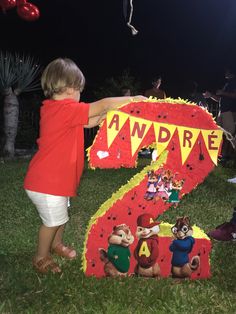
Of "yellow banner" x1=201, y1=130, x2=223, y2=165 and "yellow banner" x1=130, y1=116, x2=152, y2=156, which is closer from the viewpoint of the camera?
"yellow banner" x1=130, y1=116, x2=152, y2=156

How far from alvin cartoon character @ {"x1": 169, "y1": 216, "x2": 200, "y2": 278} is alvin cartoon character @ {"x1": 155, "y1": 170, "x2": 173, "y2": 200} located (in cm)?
21

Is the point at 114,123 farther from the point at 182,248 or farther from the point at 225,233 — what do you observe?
the point at 225,233

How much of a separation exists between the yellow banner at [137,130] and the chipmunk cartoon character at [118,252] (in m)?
0.59

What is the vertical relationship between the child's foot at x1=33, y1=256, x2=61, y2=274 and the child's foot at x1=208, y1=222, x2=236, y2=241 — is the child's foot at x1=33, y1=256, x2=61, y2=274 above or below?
above

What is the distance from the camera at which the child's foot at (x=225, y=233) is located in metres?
4.35

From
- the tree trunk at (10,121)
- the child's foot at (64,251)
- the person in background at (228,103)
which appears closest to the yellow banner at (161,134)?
the child's foot at (64,251)

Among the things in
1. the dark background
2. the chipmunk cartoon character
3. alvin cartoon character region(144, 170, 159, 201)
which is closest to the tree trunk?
the dark background

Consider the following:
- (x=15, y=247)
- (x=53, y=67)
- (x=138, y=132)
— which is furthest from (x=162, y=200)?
(x=15, y=247)

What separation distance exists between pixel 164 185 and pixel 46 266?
106cm

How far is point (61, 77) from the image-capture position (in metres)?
3.26

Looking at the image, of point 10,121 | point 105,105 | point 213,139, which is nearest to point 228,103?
point 10,121

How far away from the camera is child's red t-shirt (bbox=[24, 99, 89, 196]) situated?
10.5ft

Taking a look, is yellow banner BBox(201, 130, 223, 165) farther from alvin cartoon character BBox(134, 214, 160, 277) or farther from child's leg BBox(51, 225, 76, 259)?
child's leg BBox(51, 225, 76, 259)

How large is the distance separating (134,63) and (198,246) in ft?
54.8
